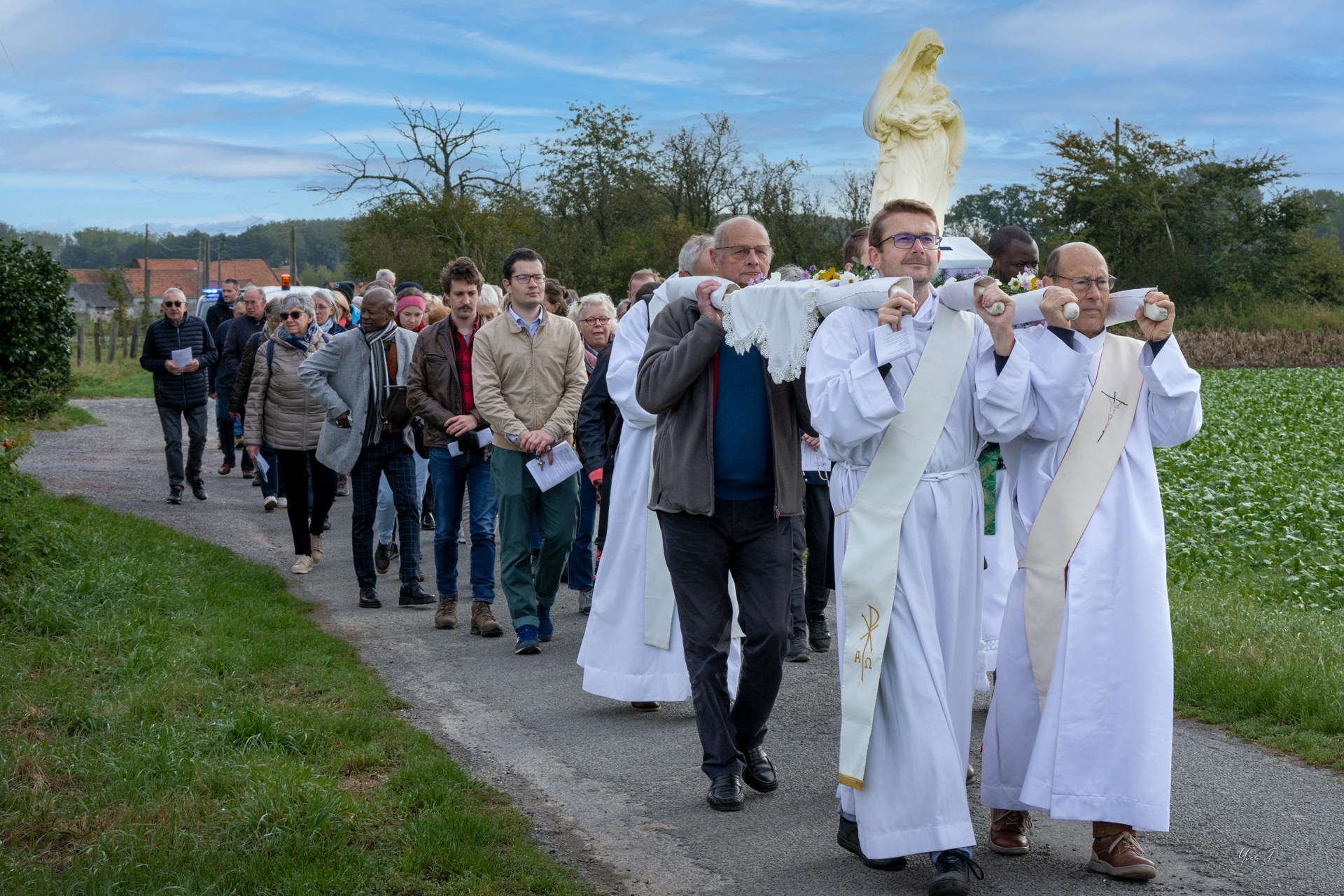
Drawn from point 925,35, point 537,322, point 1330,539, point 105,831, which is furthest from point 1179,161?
point 105,831

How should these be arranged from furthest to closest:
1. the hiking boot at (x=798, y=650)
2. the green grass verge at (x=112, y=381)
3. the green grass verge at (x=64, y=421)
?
the green grass verge at (x=112, y=381), the green grass verge at (x=64, y=421), the hiking boot at (x=798, y=650)

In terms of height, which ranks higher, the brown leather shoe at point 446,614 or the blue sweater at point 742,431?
the blue sweater at point 742,431

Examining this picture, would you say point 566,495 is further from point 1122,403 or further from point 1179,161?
point 1179,161

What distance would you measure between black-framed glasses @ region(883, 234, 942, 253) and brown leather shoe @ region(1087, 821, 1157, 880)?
2.06 m

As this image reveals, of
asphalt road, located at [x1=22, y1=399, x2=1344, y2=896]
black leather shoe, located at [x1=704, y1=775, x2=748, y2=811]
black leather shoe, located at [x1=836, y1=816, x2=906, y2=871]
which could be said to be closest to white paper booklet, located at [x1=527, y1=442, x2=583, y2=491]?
asphalt road, located at [x1=22, y1=399, x2=1344, y2=896]

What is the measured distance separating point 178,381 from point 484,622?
7.17 m

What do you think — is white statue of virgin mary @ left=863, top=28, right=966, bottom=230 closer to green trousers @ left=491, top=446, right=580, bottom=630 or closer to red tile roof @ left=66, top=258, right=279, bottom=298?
green trousers @ left=491, top=446, right=580, bottom=630

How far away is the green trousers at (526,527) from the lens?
323 inches

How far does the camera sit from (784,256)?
3791cm

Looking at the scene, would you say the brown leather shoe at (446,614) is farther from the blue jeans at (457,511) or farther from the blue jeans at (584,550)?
the blue jeans at (584,550)

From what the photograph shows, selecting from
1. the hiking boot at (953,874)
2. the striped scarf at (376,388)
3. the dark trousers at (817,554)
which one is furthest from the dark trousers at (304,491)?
the hiking boot at (953,874)

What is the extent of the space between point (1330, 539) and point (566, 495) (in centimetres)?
732

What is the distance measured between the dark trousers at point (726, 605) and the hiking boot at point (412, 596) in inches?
Result: 185

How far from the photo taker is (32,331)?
22.2 meters
